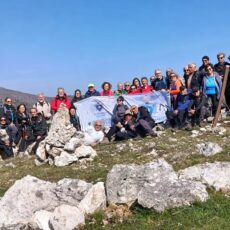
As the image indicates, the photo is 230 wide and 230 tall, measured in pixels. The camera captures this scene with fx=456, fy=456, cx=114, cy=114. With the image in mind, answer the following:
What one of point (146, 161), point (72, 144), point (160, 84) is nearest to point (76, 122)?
point (160, 84)

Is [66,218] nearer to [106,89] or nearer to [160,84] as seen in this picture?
[106,89]

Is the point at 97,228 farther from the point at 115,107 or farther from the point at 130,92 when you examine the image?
the point at 130,92

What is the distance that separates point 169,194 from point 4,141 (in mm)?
12643

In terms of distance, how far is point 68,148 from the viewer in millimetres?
15609

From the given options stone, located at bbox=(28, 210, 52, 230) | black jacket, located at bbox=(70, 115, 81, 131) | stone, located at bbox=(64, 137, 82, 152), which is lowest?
stone, located at bbox=(28, 210, 52, 230)

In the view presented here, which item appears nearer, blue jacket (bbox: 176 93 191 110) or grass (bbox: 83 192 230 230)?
grass (bbox: 83 192 230 230)

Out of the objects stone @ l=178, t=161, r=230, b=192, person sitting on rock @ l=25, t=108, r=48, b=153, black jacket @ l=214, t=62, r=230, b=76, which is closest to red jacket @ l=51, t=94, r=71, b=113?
person sitting on rock @ l=25, t=108, r=48, b=153

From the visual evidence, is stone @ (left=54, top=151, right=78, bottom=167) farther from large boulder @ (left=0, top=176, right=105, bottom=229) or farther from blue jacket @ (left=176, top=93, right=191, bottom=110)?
blue jacket @ (left=176, top=93, right=191, bottom=110)

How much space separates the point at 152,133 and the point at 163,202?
396 inches

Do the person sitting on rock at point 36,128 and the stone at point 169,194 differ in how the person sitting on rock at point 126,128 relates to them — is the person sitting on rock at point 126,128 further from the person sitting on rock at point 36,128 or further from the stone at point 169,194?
the stone at point 169,194

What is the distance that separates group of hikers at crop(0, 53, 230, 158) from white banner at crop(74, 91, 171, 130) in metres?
0.35

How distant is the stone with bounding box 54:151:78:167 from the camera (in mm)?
15103

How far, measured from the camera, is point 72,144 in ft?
51.5

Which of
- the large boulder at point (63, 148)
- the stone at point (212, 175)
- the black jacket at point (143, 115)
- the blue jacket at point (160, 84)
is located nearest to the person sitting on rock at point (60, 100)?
the black jacket at point (143, 115)
